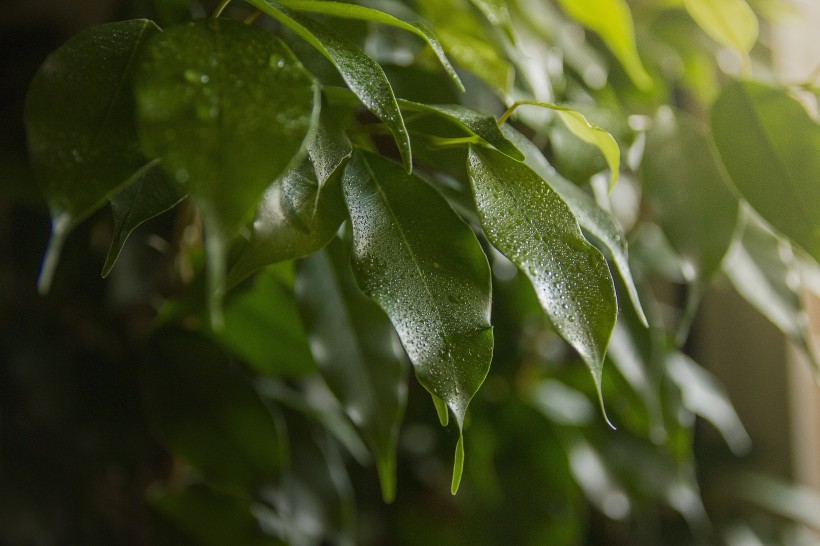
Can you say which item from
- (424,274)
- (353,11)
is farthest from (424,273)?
(353,11)

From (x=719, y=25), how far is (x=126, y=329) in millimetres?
480

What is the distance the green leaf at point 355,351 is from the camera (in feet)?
1.18

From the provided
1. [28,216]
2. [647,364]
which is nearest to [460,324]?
[647,364]

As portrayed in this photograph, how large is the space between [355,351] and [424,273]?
163 mm

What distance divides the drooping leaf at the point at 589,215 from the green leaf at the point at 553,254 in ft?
0.06

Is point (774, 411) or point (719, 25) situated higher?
point (719, 25)

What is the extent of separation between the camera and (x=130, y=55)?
0.23 m

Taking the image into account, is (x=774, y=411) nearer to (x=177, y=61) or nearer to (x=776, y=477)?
(x=776, y=477)

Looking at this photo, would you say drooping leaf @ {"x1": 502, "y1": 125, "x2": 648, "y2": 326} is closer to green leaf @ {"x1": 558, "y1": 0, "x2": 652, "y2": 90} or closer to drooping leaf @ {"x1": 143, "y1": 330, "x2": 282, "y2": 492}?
green leaf @ {"x1": 558, "y1": 0, "x2": 652, "y2": 90}

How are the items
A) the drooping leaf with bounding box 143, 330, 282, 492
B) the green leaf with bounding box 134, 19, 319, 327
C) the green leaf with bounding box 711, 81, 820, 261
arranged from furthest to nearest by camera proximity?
the drooping leaf with bounding box 143, 330, 282, 492
the green leaf with bounding box 711, 81, 820, 261
the green leaf with bounding box 134, 19, 319, 327

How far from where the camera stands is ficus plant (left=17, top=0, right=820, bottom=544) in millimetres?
198

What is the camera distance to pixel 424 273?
0.23 metres

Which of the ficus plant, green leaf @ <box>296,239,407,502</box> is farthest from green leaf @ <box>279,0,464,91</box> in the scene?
green leaf @ <box>296,239,407,502</box>

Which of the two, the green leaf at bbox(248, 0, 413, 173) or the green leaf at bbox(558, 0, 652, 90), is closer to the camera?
the green leaf at bbox(248, 0, 413, 173)
